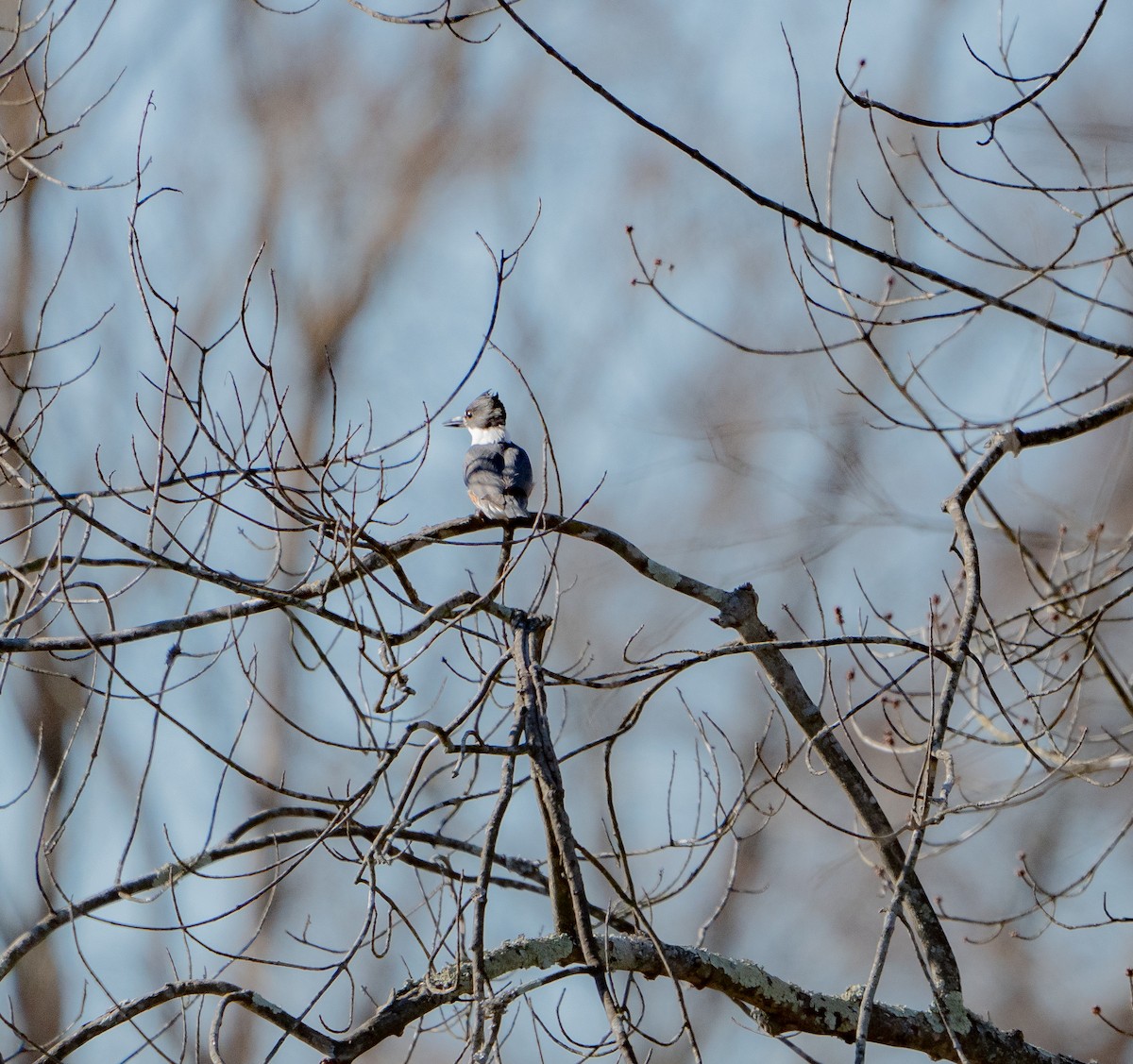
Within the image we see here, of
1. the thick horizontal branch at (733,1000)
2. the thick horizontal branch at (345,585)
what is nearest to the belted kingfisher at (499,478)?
the thick horizontal branch at (345,585)

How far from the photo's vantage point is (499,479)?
5348 mm

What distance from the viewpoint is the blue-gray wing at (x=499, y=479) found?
5.18 m

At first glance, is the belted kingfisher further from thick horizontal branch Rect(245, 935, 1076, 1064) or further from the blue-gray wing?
thick horizontal branch Rect(245, 935, 1076, 1064)

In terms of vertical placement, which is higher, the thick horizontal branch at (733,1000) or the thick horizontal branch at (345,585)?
the thick horizontal branch at (345,585)

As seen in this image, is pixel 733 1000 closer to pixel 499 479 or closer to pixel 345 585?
pixel 345 585

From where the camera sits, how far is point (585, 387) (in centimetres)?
1268

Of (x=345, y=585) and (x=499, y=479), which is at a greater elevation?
(x=499, y=479)

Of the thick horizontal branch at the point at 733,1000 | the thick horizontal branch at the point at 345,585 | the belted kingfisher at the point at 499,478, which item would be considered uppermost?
the belted kingfisher at the point at 499,478

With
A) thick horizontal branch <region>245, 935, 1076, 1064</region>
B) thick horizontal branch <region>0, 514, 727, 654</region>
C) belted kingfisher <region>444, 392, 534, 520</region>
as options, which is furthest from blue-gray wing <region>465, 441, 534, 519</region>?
thick horizontal branch <region>245, 935, 1076, 1064</region>

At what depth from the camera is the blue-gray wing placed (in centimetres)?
518

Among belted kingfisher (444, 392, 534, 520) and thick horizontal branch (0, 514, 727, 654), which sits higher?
belted kingfisher (444, 392, 534, 520)

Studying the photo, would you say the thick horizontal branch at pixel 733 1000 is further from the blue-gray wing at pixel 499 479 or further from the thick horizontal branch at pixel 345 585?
the blue-gray wing at pixel 499 479

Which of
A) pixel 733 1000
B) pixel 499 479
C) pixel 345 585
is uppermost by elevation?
pixel 499 479

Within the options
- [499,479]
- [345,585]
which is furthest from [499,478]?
[345,585]
